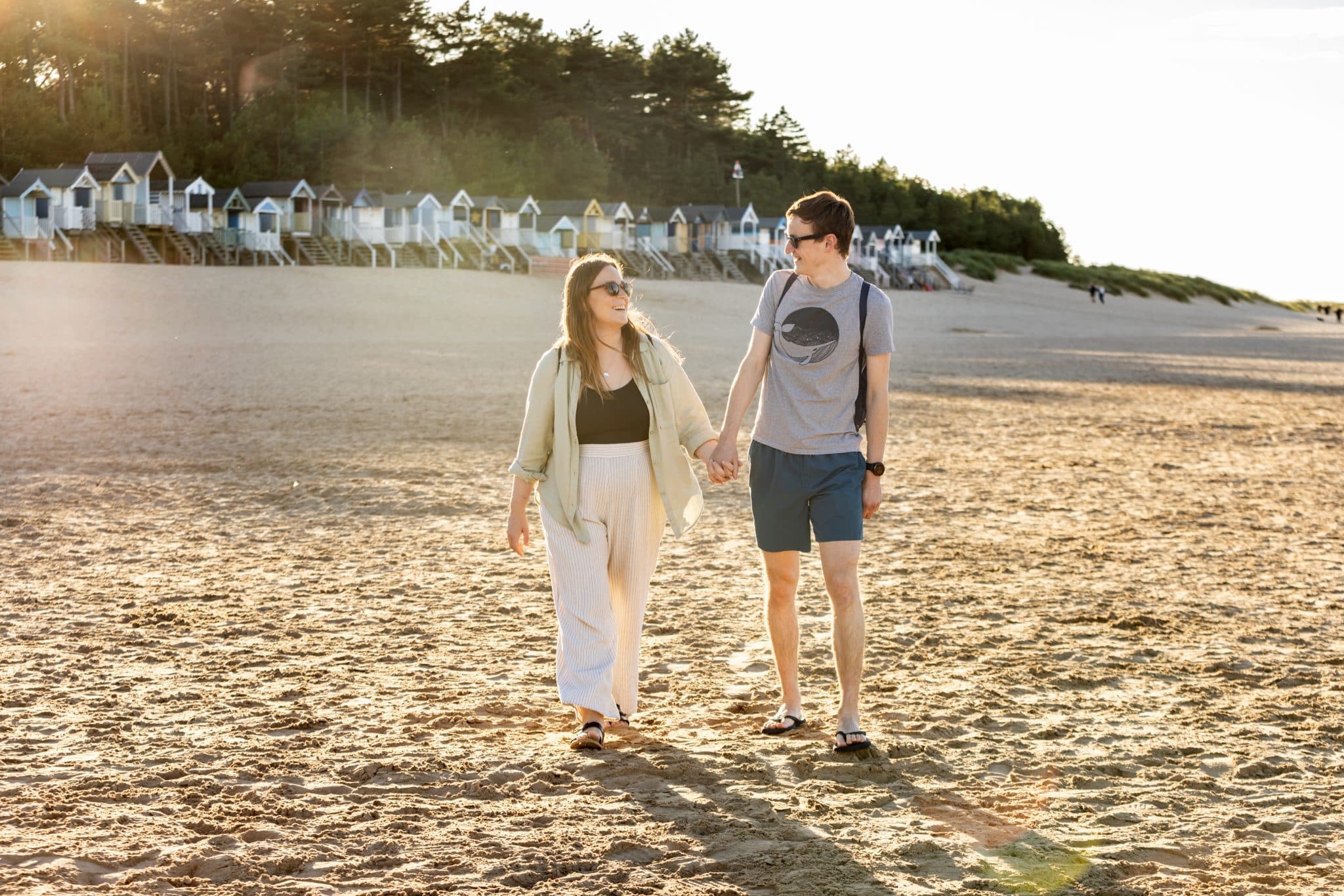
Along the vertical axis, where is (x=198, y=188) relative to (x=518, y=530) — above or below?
above

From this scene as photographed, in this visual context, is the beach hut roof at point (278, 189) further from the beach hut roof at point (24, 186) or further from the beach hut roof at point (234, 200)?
the beach hut roof at point (24, 186)

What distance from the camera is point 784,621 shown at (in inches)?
201

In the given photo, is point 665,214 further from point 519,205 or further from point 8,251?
point 8,251

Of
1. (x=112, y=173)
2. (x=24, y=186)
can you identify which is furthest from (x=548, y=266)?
(x=24, y=186)

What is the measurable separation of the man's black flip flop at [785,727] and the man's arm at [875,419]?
34.1 inches

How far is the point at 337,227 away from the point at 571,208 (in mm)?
14261

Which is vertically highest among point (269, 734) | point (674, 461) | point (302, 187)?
point (302, 187)

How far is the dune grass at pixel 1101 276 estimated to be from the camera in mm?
97312

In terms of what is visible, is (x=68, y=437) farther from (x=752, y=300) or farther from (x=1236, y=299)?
(x=1236, y=299)

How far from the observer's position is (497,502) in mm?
11047


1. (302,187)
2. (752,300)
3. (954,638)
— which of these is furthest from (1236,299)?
(954,638)

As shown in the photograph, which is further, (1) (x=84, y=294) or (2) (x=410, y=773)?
(1) (x=84, y=294)

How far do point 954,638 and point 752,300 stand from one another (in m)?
48.3

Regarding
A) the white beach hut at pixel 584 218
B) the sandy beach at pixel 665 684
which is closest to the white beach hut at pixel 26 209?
the white beach hut at pixel 584 218
